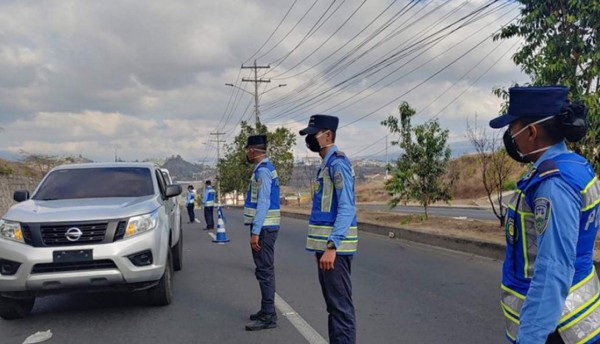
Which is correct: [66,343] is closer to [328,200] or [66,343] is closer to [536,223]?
[328,200]

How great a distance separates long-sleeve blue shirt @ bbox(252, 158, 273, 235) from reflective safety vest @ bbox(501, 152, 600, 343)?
3486 mm

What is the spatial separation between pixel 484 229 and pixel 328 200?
9780mm

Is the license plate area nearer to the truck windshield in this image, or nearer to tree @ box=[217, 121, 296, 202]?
the truck windshield

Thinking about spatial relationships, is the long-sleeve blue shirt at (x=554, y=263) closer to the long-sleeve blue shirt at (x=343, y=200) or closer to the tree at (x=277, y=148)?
the long-sleeve blue shirt at (x=343, y=200)

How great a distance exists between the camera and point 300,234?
640 inches

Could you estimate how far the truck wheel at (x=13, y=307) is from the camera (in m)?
5.98

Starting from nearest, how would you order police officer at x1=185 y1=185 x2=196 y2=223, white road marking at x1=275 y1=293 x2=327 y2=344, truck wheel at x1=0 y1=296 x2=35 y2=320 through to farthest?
1. white road marking at x1=275 y1=293 x2=327 y2=344
2. truck wheel at x1=0 y1=296 x2=35 y2=320
3. police officer at x1=185 y1=185 x2=196 y2=223

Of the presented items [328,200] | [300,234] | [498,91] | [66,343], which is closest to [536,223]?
[328,200]

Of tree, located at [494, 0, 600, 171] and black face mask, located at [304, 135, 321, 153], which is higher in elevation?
tree, located at [494, 0, 600, 171]

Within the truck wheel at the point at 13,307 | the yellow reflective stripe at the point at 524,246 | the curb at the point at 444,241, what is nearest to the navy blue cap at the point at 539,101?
the yellow reflective stripe at the point at 524,246

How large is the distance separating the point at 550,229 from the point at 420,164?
13522mm

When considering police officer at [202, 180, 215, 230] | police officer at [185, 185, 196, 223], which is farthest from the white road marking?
police officer at [185, 185, 196, 223]

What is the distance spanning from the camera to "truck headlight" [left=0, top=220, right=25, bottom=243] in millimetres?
5691

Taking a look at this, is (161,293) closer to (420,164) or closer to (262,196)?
(262,196)
